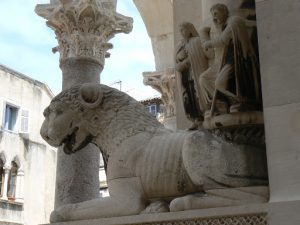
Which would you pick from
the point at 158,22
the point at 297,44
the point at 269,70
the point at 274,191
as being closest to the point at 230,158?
the point at 274,191

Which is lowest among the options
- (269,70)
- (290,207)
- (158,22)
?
(290,207)

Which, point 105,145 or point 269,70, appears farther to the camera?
point 105,145

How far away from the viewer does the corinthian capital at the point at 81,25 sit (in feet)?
33.5

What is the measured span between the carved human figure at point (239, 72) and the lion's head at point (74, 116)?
0.94 m

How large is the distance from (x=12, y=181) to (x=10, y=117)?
3354 mm

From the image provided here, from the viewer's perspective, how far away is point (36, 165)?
2895cm

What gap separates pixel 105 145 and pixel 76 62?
21.3 feet

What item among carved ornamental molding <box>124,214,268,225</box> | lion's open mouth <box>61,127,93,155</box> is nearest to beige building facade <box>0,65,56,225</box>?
lion's open mouth <box>61,127,93,155</box>

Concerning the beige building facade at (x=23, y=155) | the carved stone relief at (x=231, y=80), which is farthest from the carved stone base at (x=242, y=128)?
the beige building facade at (x=23, y=155)

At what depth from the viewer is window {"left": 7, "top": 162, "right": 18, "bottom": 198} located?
2748cm

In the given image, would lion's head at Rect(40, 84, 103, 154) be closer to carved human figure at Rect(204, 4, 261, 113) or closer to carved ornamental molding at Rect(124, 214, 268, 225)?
carved human figure at Rect(204, 4, 261, 113)

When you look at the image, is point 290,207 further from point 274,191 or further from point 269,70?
point 269,70

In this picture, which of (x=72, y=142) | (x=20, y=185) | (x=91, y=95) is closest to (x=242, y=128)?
(x=91, y=95)

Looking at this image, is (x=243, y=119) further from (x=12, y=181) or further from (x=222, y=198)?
(x=12, y=181)
